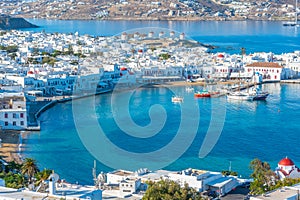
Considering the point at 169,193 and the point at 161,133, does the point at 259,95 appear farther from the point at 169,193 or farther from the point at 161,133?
the point at 169,193

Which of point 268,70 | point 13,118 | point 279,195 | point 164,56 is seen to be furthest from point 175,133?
point 164,56

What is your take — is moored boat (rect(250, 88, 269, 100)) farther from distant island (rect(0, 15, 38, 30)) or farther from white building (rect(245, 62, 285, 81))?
distant island (rect(0, 15, 38, 30))

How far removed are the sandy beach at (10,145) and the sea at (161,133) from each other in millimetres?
266

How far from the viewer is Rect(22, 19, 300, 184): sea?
15.7m

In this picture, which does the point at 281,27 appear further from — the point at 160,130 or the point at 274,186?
the point at 274,186

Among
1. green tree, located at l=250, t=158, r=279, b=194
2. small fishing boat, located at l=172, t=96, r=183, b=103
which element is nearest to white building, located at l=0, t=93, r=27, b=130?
small fishing boat, located at l=172, t=96, r=183, b=103

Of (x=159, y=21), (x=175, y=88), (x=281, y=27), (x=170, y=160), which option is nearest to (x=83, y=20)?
(x=159, y=21)

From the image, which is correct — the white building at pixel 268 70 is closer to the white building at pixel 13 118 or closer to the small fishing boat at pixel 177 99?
the small fishing boat at pixel 177 99

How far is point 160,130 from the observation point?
19656 mm

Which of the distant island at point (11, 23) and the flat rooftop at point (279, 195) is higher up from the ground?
the flat rooftop at point (279, 195)

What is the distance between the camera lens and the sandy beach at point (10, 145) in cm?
1587

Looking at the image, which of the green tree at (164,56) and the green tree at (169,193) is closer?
the green tree at (169,193)

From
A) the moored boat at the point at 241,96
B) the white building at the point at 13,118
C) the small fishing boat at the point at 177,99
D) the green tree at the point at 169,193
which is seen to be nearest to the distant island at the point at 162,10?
the moored boat at the point at 241,96

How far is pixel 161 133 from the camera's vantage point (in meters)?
19.2
